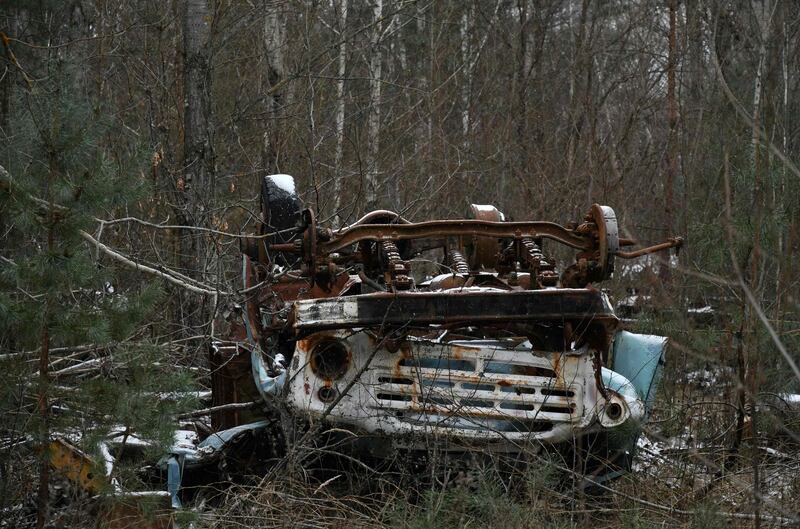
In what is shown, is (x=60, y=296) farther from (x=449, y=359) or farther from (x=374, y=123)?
(x=374, y=123)

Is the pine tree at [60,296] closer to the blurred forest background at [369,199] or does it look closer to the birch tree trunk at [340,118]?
the blurred forest background at [369,199]

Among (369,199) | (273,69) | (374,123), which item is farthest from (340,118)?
(369,199)

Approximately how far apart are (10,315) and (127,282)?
410 centimetres

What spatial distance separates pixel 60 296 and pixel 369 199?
23.0 ft

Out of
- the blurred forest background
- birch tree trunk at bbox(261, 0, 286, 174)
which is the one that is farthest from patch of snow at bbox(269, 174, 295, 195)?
birch tree trunk at bbox(261, 0, 286, 174)

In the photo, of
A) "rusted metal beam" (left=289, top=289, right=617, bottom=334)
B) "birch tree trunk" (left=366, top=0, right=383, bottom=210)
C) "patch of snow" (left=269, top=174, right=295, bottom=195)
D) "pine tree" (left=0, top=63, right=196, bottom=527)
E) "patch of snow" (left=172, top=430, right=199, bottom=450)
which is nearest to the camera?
"pine tree" (left=0, top=63, right=196, bottom=527)

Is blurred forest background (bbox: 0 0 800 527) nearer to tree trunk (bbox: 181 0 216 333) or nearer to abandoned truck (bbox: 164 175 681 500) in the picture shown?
tree trunk (bbox: 181 0 216 333)

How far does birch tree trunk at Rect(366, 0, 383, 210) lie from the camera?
1116 cm

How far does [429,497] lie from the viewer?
14.8 feet

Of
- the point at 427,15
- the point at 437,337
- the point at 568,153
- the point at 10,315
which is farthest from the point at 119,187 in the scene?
the point at 427,15

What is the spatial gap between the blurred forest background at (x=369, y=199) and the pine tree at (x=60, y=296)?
0.01 metres

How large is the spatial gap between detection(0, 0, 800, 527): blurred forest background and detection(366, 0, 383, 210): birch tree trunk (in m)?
0.05

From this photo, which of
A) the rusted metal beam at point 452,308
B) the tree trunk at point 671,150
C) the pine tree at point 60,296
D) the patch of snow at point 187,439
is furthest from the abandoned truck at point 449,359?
the tree trunk at point 671,150

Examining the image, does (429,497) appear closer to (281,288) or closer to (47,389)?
(47,389)
